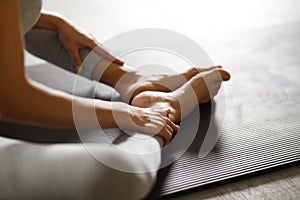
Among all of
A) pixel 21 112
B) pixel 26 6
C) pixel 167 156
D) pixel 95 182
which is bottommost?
pixel 167 156

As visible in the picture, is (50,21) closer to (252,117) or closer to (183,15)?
(252,117)

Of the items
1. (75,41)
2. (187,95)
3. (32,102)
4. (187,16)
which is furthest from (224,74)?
(187,16)

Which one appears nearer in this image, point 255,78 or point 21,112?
point 21,112

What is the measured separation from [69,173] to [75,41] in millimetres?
624

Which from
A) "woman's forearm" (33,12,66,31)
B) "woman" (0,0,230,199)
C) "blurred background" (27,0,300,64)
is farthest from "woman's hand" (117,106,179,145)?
"blurred background" (27,0,300,64)

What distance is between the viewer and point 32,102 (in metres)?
0.95

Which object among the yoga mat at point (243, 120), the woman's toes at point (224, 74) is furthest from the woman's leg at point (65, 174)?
the woman's toes at point (224, 74)

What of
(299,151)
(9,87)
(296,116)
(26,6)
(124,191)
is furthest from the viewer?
(296,116)

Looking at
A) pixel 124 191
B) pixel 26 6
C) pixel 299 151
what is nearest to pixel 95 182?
pixel 124 191

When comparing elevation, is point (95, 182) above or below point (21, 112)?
below

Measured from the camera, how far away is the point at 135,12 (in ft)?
7.79

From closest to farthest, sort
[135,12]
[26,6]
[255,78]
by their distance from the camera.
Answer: [26,6], [255,78], [135,12]

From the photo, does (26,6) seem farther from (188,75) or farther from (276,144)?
(276,144)

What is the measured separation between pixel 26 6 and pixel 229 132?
69cm
